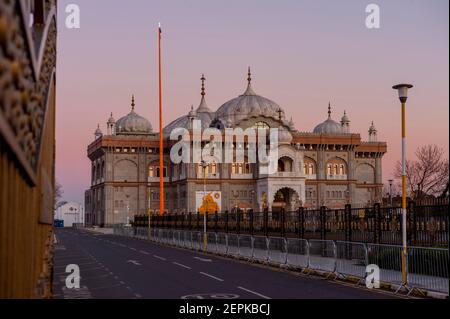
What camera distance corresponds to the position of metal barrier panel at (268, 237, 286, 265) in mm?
27456

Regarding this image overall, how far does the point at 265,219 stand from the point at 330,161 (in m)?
70.2

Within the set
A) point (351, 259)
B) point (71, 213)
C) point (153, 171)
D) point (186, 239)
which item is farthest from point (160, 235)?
point (71, 213)

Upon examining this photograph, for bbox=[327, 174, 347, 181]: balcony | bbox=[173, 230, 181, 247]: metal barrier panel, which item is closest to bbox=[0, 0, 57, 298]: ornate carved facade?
bbox=[173, 230, 181, 247]: metal barrier panel

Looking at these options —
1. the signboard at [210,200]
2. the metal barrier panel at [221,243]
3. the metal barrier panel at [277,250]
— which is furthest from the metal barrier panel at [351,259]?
the signboard at [210,200]

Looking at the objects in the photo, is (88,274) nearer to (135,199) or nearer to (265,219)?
A: (265,219)

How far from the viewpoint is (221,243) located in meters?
39.0

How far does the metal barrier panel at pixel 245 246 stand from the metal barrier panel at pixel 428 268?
46.3 feet

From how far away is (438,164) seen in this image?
80.4 metres

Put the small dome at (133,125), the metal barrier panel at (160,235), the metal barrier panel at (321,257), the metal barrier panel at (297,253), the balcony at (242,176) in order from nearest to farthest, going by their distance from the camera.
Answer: the metal barrier panel at (321,257) → the metal barrier panel at (297,253) → the metal barrier panel at (160,235) → the balcony at (242,176) → the small dome at (133,125)

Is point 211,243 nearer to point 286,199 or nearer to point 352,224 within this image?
point 352,224

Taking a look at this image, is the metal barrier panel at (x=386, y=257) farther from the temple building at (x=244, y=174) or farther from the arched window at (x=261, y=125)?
the arched window at (x=261, y=125)

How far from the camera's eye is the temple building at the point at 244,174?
313ft

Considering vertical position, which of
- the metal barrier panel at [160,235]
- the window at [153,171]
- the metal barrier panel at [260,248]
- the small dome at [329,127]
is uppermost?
the small dome at [329,127]

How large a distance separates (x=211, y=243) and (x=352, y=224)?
14.5 m
